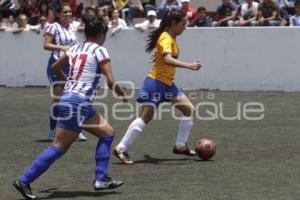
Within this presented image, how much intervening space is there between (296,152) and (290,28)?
7.20m

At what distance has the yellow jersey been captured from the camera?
1034 centimetres

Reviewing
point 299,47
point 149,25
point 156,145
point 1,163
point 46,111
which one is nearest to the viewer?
point 1,163

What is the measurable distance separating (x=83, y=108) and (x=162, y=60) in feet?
7.17

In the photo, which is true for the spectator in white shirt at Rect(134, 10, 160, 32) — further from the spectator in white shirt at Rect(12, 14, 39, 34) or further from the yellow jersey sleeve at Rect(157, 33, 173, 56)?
the yellow jersey sleeve at Rect(157, 33, 173, 56)

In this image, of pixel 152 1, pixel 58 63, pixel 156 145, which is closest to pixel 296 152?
pixel 156 145

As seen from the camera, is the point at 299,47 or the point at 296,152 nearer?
the point at 296,152

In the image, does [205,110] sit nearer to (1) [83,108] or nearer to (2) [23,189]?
(1) [83,108]

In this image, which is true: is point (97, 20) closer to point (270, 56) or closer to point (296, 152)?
point (296, 152)

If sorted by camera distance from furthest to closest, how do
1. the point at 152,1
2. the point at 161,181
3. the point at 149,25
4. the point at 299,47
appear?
the point at 152,1, the point at 149,25, the point at 299,47, the point at 161,181

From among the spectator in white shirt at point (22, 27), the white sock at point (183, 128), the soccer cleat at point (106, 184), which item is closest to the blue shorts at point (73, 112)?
the soccer cleat at point (106, 184)

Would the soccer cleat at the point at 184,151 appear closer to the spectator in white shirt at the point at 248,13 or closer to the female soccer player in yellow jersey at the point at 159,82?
the female soccer player in yellow jersey at the point at 159,82

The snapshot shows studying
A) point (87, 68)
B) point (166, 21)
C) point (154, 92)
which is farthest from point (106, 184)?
point (166, 21)

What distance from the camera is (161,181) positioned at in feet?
30.1

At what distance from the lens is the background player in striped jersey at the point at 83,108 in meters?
8.28
